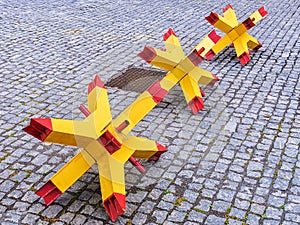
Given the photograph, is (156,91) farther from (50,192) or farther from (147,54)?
(50,192)

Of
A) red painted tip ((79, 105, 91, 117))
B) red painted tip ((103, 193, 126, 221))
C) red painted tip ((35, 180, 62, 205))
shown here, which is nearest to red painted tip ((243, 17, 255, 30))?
red painted tip ((79, 105, 91, 117))

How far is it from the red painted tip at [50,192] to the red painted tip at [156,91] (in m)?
1.28

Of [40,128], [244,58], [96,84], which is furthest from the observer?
[244,58]

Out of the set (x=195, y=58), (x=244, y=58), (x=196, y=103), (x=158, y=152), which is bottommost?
(x=244, y=58)

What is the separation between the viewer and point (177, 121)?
545cm

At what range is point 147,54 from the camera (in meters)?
5.16

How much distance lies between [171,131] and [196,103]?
59cm

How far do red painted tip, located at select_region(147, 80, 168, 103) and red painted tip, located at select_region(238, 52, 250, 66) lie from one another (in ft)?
9.54

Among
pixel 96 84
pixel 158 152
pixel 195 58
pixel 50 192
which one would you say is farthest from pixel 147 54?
pixel 50 192

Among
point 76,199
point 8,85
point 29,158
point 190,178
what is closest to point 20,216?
point 76,199

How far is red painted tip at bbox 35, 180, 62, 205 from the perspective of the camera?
3893 mm

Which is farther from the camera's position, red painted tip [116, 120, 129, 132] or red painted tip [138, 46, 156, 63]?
red painted tip [138, 46, 156, 63]

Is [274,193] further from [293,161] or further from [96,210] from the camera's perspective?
[96,210]

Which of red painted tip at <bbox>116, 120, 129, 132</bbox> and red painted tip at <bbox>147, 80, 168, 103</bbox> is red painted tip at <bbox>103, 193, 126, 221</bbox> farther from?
red painted tip at <bbox>147, 80, 168, 103</bbox>
